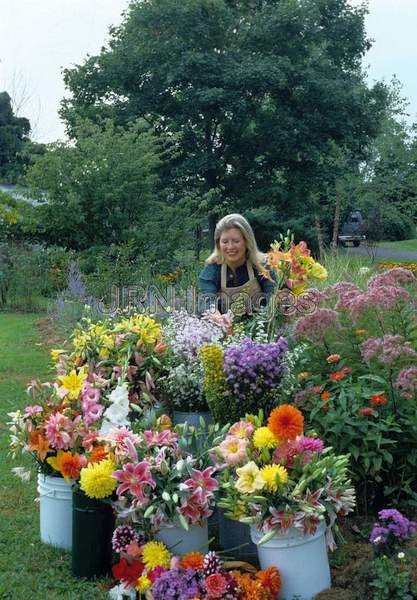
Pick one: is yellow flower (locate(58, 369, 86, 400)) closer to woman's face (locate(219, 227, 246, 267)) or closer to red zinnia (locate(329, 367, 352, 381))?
red zinnia (locate(329, 367, 352, 381))

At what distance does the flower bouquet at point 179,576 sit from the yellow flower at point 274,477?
339mm

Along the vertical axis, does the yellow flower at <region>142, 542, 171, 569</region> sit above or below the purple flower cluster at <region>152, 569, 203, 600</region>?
above

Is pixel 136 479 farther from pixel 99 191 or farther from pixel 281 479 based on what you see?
pixel 99 191

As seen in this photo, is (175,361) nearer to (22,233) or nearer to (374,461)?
(374,461)

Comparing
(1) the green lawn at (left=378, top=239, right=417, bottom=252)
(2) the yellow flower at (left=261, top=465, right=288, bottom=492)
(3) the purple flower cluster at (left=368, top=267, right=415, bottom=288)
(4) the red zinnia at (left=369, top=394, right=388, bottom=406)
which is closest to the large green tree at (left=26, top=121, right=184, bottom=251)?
(3) the purple flower cluster at (left=368, top=267, right=415, bottom=288)

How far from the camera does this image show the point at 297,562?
290cm

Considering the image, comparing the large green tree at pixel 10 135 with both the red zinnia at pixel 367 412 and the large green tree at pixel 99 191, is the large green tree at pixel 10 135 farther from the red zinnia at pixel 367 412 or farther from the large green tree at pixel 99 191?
the red zinnia at pixel 367 412

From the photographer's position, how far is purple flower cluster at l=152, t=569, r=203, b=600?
2.80 m

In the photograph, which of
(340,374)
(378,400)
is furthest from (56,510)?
(378,400)

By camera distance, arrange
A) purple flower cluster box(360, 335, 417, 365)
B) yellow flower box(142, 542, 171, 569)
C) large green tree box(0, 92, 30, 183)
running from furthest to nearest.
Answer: large green tree box(0, 92, 30, 183) < purple flower cluster box(360, 335, 417, 365) < yellow flower box(142, 542, 171, 569)

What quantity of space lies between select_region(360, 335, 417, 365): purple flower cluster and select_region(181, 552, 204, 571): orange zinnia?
122 centimetres

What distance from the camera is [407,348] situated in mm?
3393

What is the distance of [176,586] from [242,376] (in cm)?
103

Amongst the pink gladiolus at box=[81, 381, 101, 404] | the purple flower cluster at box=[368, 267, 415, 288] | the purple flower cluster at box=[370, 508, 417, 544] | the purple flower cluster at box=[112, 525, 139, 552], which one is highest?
the purple flower cluster at box=[368, 267, 415, 288]
